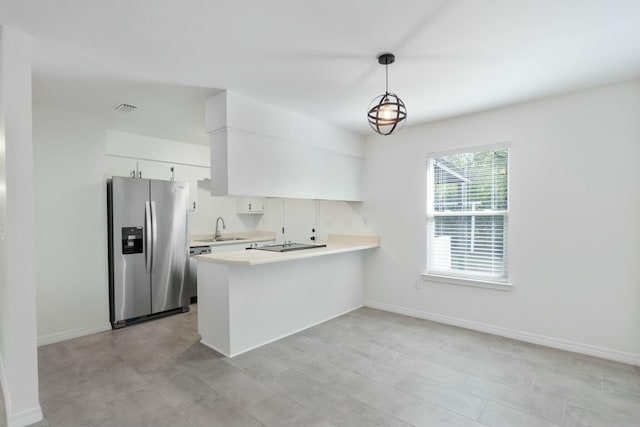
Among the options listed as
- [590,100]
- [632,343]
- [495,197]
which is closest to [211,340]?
[495,197]

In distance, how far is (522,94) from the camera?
332 cm

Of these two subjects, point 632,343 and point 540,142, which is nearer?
point 632,343

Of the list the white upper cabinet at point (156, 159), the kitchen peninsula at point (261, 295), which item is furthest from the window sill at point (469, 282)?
the white upper cabinet at point (156, 159)

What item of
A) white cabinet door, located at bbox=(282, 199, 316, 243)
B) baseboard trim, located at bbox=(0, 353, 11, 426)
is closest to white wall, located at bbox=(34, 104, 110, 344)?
baseboard trim, located at bbox=(0, 353, 11, 426)

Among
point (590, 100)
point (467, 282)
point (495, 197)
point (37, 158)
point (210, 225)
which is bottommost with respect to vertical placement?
point (467, 282)

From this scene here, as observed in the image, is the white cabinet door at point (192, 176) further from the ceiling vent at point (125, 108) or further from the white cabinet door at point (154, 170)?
the ceiling vent at point (125, 108)

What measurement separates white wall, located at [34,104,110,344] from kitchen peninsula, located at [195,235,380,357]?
4.65 ft

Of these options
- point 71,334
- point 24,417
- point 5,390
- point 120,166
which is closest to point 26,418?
point 24,417

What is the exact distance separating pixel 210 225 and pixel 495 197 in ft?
15.1

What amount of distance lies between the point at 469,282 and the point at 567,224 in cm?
119

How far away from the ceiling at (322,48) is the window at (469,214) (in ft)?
2.62

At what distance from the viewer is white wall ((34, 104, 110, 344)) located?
352 centimetres

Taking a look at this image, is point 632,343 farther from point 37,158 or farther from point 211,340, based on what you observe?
point 37,158

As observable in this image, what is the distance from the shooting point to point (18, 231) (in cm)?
216
